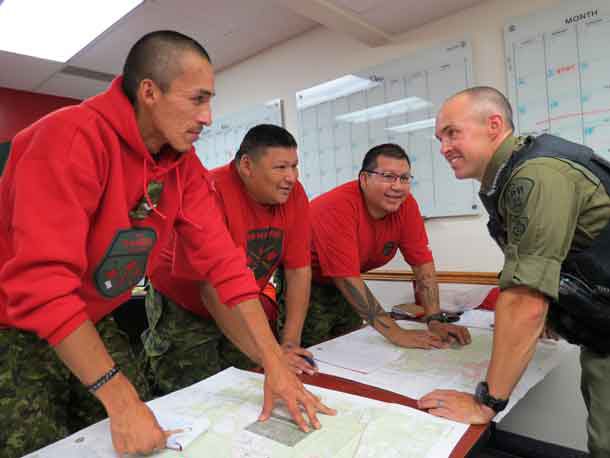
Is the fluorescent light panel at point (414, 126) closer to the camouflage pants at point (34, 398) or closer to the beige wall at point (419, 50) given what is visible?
the beige wall at point (419, 50)

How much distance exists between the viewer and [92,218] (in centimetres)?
88

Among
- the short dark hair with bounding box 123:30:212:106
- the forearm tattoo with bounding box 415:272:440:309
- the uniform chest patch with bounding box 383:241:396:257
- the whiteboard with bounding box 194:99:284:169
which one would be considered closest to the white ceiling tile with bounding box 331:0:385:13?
the whiteboard with bounding box 194:99:284:169

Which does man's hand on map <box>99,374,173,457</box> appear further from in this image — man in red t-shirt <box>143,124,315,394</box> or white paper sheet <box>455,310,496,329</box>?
white paper sheet <box>455,310,496,329</box>

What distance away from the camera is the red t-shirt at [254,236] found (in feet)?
4.78

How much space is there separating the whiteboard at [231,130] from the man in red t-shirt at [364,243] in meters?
1.59

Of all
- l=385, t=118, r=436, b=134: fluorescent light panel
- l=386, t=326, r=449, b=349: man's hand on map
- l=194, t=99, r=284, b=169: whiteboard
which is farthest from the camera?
l=194, t=99, r=284, b=169: whiteboard

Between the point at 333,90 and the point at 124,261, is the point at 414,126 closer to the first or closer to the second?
the point at 333,90

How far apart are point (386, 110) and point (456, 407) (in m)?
2.11

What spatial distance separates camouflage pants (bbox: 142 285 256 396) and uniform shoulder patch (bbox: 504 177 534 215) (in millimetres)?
916

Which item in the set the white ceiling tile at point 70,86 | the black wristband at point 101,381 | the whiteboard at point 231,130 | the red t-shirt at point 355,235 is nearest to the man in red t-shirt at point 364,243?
the red t-shirt at point 355,235

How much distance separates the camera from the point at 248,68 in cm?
348

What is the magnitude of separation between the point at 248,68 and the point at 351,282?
2.43 metres

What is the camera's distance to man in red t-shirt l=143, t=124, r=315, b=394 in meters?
1.44

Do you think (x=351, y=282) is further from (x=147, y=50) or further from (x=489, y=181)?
(x=147, y=50)
